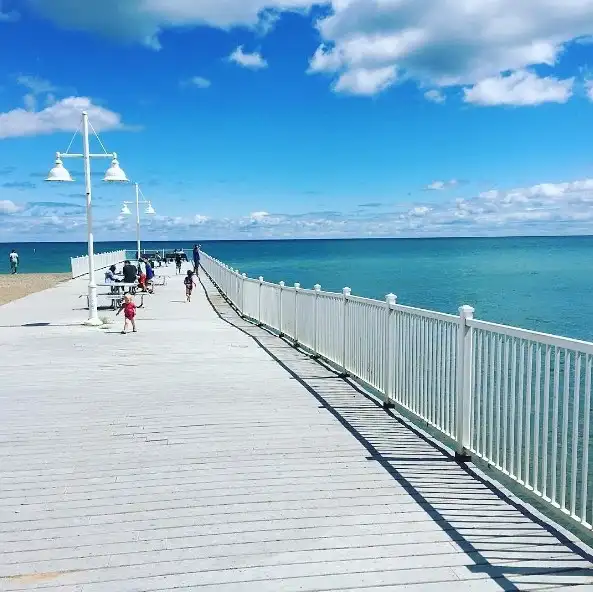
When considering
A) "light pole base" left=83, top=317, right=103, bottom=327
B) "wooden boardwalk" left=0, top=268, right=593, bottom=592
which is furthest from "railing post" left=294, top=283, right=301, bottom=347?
"light pole base" left=83, top=317, right=103, bottom=327

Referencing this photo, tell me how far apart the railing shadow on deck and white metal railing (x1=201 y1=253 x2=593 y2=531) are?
0.18 metres

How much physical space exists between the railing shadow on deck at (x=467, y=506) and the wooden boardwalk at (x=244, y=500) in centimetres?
2

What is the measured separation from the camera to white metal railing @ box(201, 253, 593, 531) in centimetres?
464

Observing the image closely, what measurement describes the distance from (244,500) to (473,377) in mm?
2252

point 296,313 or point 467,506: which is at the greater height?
point 296,313

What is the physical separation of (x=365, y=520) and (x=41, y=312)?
17204mm

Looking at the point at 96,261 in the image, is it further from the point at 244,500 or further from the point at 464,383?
the point at 244,500

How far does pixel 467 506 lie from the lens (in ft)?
16.1

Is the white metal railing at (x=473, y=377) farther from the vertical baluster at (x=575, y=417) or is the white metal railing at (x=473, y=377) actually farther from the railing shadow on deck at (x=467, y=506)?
the railing shadow on deck at (x=467, y=506)

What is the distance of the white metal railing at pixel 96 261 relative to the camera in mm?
36938

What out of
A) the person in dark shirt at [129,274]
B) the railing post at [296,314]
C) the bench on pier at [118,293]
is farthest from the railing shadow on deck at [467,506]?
the person in dark shirt at [129,274]

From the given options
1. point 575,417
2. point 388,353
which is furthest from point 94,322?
point 575,417

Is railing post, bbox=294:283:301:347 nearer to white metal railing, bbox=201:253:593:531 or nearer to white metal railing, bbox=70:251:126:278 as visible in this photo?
white metal railing, bbox=201:253:593:531

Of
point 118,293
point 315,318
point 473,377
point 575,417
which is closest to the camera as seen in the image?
point 575,417
